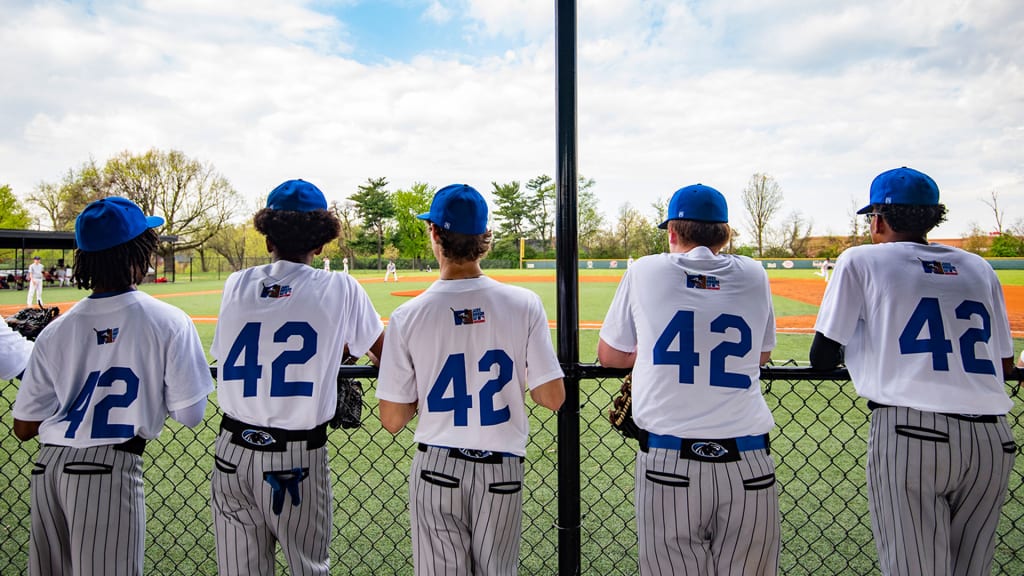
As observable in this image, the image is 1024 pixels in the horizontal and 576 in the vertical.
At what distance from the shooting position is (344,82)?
28.6ft

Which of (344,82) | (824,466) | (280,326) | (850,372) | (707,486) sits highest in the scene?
(344,82)

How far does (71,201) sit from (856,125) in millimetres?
41816

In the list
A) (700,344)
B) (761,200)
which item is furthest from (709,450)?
(761,200)

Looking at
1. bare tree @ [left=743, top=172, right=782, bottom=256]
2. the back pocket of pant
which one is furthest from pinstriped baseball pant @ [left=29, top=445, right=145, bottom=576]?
bare tree @ [left=743, top=172, right=782, bottom=256]

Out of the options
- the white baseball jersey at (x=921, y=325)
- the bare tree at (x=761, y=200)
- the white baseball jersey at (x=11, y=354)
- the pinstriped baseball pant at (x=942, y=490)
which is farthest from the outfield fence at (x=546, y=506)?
the bare tree at (x=761, y=200)

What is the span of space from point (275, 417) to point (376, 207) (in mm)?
37906

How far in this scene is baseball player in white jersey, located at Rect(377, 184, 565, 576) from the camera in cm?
152

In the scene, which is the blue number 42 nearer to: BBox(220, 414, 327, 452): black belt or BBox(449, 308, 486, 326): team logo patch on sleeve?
BBox(449, 308, 486, 326): team logo patch on sleeve

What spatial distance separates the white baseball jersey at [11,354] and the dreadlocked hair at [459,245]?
4.83ft

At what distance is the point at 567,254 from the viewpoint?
→ 1.87m

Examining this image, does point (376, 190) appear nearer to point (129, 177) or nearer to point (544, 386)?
point (129, 177)

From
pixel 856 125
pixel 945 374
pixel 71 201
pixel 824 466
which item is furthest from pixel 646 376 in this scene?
pixel 71 201

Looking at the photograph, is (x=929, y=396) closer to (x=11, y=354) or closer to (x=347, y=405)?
(x=347, y=405)

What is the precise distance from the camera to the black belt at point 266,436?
5.31 ft
